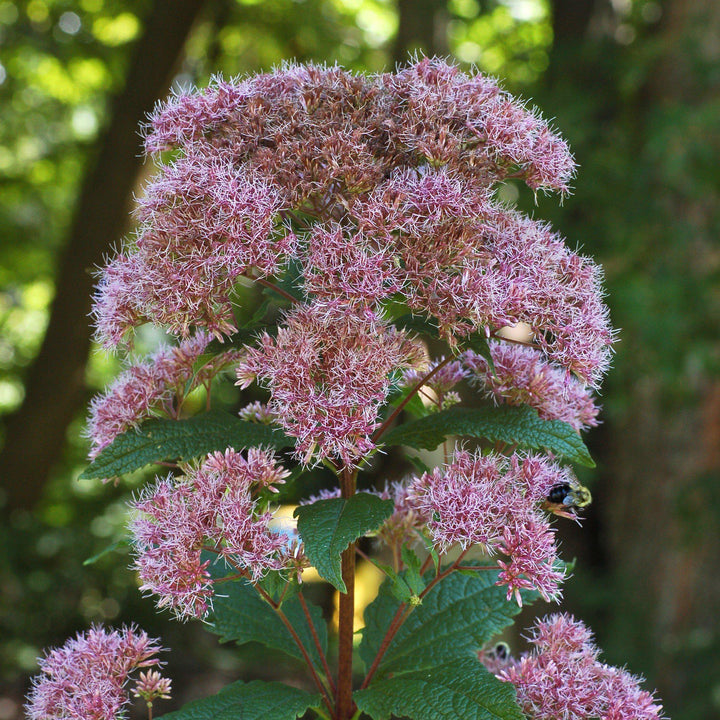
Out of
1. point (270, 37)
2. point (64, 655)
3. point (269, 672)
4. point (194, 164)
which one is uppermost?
point (270, 37)

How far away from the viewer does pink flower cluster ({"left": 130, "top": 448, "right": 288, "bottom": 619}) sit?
45.0 inches

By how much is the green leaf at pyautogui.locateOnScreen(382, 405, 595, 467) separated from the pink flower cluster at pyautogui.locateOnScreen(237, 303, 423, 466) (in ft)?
0.57

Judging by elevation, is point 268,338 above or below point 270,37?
below

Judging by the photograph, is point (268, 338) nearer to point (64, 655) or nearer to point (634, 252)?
point (64, 655)

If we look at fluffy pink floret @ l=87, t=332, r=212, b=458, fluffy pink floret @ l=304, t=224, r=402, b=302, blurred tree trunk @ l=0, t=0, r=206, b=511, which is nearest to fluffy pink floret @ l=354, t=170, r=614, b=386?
fluffy pink floret @ l=304, t=224, r=402, b=302

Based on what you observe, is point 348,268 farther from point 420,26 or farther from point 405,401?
point 420,26

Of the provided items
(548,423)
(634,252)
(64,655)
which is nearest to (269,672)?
(634,252)

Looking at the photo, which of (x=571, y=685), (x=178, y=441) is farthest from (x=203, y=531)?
(x=571, y=685)

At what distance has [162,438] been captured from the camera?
1243 millimetres

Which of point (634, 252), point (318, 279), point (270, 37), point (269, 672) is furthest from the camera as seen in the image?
point (270, 37)

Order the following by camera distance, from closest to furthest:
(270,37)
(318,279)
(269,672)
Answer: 1. (318,279)
2. (269,672)
3. (270,37)

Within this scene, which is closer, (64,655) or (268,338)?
(268,338)

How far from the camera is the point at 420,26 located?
437 centimetres

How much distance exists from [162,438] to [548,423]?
583 mm
